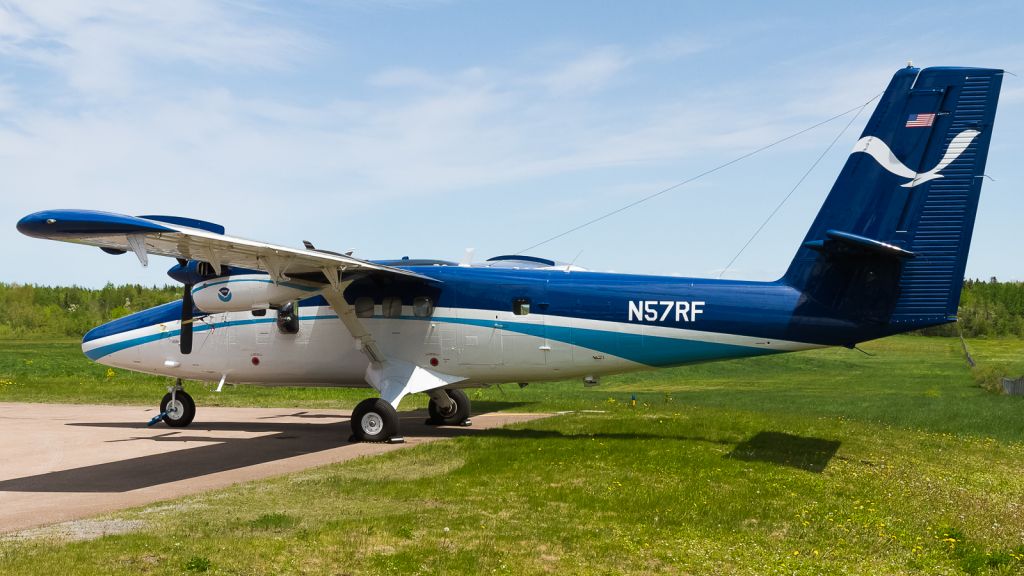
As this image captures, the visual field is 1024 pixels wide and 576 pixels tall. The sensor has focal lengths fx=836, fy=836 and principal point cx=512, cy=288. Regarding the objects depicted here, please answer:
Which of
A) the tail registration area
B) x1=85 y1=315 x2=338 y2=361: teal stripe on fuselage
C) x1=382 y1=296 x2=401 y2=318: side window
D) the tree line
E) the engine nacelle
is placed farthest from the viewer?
the tree line

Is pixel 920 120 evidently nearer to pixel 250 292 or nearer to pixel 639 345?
pixel 639 345

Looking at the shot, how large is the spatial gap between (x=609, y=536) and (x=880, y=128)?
10.3 meters

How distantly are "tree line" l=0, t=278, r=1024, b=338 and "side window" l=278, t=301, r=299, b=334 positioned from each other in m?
52.6

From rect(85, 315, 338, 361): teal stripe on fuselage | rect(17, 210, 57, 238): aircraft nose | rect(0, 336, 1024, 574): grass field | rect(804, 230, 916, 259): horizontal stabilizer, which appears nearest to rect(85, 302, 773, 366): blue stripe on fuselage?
rect(0, 336, 1024, 574): grass field

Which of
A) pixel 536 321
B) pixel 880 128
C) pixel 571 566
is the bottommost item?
pixel 571 566

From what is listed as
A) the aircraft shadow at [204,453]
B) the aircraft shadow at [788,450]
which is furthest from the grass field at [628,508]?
the aircraft shadow at [204,453]

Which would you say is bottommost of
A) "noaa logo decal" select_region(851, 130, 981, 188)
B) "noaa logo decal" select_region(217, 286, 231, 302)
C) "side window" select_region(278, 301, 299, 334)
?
"side window" select_region(278, 301, 299, 334)

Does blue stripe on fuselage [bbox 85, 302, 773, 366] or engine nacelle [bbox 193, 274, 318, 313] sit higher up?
engine nacelle [bbox 193, 274, 318, 313]

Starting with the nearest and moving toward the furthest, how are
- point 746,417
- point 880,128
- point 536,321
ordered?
point 880,128 < point 536,321 < point 746,417

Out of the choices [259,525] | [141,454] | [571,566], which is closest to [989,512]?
[571,566]

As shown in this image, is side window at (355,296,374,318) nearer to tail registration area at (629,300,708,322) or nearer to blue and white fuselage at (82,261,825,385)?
blue and white fuselage at (82,261,825,385)

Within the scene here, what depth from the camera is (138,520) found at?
11.4 metres

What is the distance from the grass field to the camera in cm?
953

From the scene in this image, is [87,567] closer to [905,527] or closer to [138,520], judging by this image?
[138,520]
